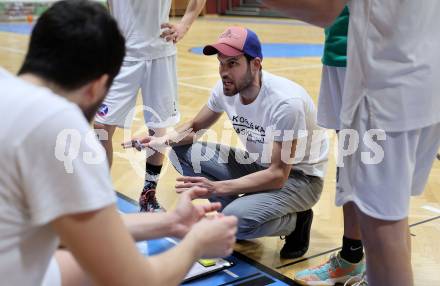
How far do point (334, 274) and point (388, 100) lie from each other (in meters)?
1.02

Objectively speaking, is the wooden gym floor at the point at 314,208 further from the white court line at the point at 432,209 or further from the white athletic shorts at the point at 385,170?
the white athletic shorts at the point at 385,170

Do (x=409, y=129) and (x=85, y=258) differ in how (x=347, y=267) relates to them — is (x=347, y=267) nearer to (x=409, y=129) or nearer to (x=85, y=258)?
(x=409, y=129)

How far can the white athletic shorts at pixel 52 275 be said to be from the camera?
131 cm

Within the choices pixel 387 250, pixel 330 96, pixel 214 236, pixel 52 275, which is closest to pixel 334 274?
pixel 330 96

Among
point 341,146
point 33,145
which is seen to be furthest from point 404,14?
point 33,145

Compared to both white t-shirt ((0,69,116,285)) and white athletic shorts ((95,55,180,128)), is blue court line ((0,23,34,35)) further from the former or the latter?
white t-shirt ((0,69,116,285))

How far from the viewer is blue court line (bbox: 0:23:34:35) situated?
11911 millimetres

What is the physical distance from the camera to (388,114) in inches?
56.2

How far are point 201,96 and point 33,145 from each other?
4678mm

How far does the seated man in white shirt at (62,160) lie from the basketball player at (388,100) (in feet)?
1.77

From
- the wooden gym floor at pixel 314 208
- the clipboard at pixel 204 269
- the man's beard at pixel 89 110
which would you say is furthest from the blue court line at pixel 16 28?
the man's beard at pixel 89 110

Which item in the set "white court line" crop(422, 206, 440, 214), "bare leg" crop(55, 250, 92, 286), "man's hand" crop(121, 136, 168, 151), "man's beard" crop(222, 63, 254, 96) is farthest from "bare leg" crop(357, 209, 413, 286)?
"white court line" crop(422, 206, 440, 214)

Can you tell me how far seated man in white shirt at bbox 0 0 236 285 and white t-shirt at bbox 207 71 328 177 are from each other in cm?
131

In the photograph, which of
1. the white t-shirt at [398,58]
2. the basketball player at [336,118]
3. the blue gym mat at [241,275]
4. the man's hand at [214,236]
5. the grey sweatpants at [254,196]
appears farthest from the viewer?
the grey sweatpants at [254,196]
